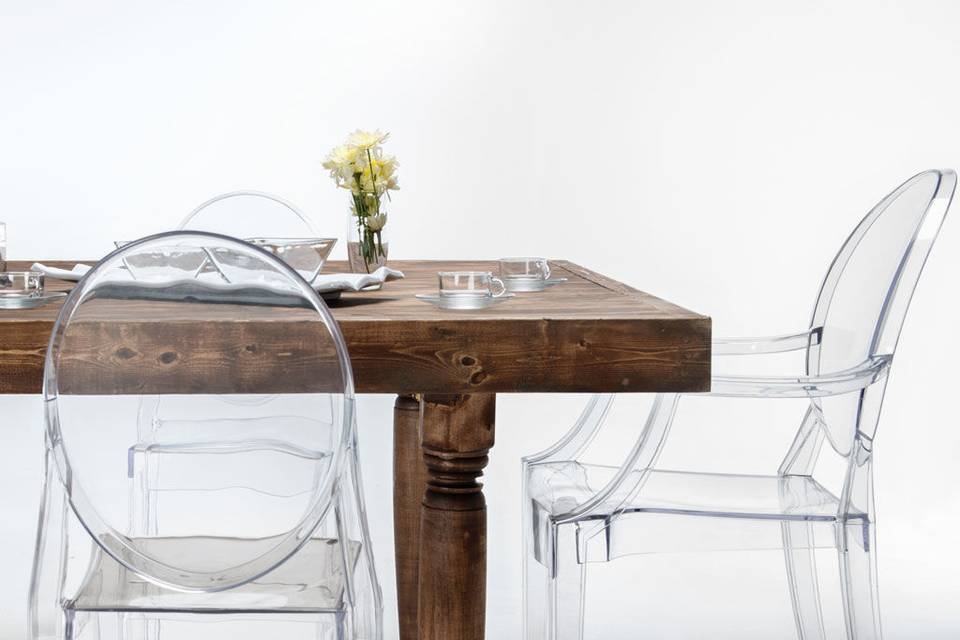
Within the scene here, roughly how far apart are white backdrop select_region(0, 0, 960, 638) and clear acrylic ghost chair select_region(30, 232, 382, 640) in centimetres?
217

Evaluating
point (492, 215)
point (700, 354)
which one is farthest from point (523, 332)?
point (492, 215)

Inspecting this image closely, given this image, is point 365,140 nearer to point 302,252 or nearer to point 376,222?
point 376,222

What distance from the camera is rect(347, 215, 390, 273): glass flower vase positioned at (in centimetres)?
230

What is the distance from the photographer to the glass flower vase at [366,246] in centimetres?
230

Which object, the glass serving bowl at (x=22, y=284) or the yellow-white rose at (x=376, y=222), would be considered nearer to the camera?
the glass serving bowl at (x=22, y=284)

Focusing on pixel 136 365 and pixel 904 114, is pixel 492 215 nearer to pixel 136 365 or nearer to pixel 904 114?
pixel 904 114

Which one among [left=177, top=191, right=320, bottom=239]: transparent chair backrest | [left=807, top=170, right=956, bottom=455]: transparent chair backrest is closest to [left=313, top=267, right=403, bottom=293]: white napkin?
[left=807, top=170, right=956, bottom=455]: transparent chair backrest

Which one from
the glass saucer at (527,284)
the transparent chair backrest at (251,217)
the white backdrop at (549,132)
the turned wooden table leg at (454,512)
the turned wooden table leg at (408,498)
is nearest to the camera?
the turned wooden table leg at (454,512)

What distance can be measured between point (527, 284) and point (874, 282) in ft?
1.81

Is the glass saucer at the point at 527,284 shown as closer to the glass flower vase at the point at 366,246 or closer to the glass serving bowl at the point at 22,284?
the glass flower vase at the point at 366,246

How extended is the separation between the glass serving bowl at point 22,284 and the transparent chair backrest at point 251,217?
99 centimetres

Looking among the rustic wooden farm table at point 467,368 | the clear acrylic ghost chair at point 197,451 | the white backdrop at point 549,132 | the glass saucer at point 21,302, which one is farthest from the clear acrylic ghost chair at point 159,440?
the white backdrop at point 549,132

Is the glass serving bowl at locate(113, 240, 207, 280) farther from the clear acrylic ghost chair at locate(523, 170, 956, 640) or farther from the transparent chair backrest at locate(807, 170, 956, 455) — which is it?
the transparent chair backrest at locate(807, 170, 956, 455)

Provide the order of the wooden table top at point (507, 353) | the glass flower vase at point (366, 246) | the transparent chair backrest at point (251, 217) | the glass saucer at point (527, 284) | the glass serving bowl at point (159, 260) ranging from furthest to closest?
the transparent chair backrest at point (251, 217), the glass flower vase at point (366, 246), the glass saucer at point (527, 284), the wooden table top at point (507, 353), the glass serving bowl at point (159, 260)
